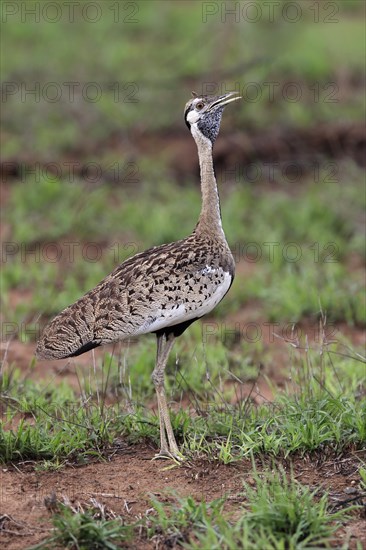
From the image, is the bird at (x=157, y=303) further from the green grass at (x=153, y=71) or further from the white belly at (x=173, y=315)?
the green grass at (x=153, y=71)

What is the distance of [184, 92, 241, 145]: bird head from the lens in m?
4.62

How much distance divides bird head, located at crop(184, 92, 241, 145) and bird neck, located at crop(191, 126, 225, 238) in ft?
0.09

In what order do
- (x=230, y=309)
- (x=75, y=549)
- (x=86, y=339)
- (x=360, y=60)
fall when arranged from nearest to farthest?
(x=75, y=549) < (x=86, y=339) < (x=230, y=309) < (x=360, y=60)

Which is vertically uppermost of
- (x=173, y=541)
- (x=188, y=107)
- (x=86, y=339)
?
(x=188, y=107)

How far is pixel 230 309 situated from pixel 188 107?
2.37 meters

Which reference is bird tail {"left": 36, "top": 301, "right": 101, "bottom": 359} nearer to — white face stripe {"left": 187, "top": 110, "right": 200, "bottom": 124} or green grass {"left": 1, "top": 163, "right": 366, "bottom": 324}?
white face stripe {"left": 187, "top": 110, "right": 200, "bottom": 124}

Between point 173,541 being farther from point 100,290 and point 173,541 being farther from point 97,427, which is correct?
point 100,290

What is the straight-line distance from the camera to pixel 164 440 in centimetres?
422

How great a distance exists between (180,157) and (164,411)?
5.45m

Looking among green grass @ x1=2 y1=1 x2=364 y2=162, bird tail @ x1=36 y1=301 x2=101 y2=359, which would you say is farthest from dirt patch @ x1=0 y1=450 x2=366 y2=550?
green grass @ x1=2 y1=1 x2=364 y2=162

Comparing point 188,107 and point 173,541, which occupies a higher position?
point 188,107

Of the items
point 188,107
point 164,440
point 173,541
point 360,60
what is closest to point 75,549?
point 173,541

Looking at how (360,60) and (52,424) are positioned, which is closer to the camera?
(52,424)

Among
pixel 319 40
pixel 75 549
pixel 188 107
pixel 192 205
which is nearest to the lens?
pixel 75 549
